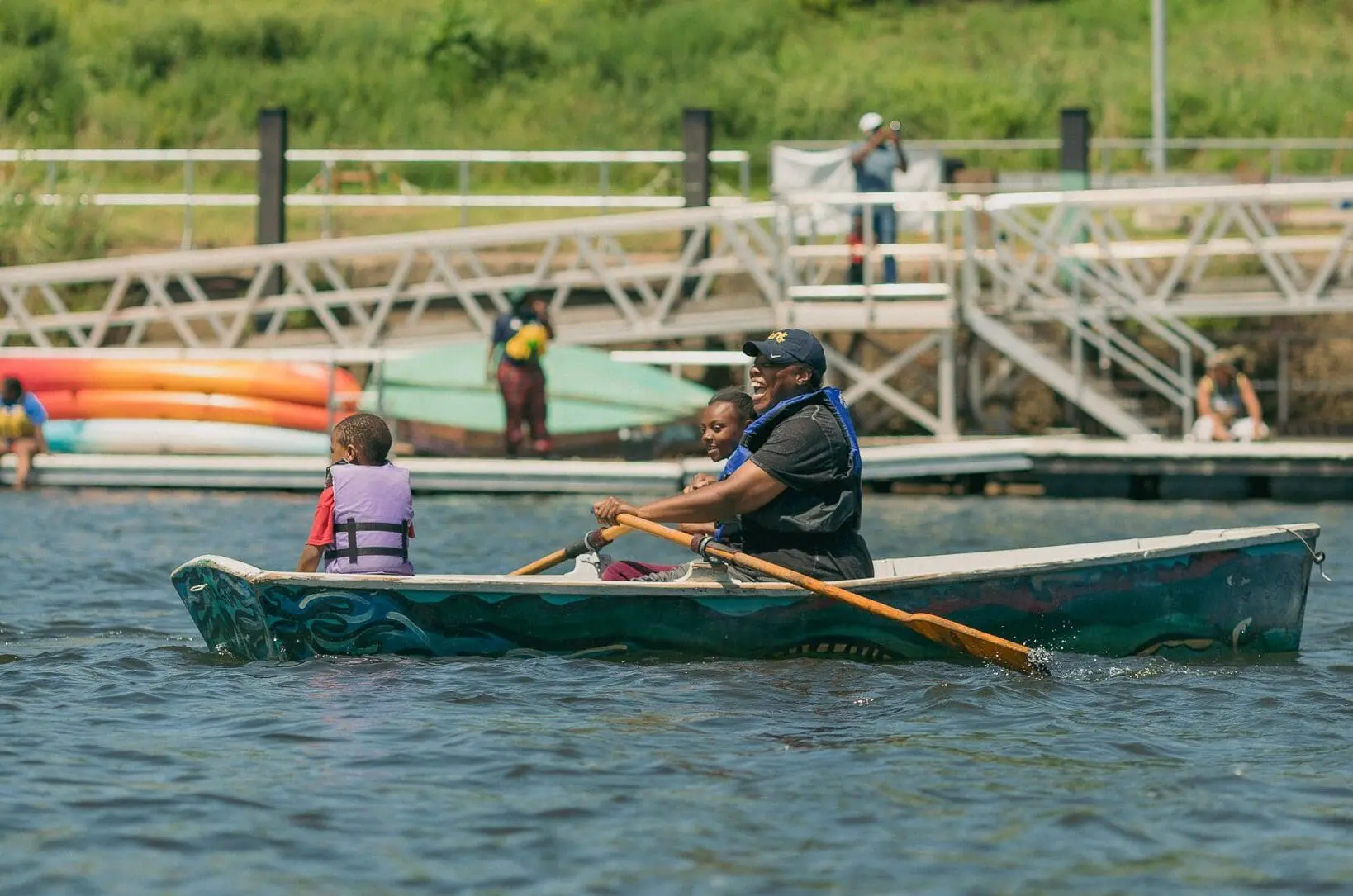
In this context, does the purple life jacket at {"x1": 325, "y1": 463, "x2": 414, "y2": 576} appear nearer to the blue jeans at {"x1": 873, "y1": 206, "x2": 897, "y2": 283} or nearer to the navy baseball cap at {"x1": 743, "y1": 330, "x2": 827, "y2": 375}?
the navy baseball cap at {"x1": 743, "y1": 330, "x2": 827, "y2": 375}

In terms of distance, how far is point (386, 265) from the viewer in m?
24.9

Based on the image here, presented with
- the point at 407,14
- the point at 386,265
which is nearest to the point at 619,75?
the point at 407,14

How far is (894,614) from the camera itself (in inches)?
375

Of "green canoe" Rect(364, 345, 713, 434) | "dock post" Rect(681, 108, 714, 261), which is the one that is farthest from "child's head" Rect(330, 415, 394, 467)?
"dock post" Rect(681, 108, 714, 261)

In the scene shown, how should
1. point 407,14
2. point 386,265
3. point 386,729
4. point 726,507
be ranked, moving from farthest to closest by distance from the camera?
point 407,14 → point 386,265 → point 726,507 → point 386,729

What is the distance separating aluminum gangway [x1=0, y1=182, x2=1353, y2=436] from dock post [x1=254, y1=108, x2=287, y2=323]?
0.40 meters

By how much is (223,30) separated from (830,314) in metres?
19.1

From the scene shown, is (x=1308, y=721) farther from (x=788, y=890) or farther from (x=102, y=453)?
(x=102, y=453)

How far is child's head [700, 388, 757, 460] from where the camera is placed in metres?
10.1

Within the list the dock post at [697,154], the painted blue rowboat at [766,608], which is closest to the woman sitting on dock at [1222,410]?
the dock post at [697,154]

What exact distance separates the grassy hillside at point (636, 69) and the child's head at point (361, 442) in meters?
21.6

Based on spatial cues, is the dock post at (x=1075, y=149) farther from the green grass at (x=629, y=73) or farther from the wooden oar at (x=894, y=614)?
the wooden oar at (x=894, y=614)

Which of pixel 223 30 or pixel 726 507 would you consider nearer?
pixel 726 507

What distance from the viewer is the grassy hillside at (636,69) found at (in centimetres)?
3306
